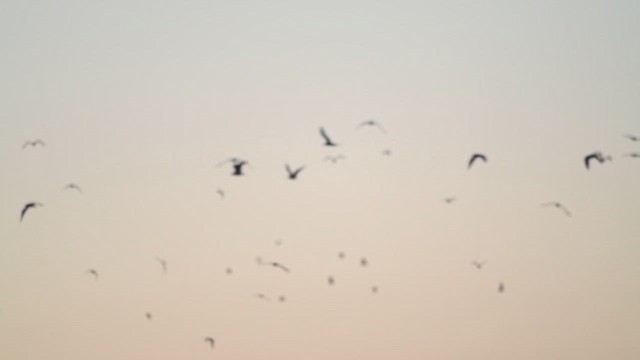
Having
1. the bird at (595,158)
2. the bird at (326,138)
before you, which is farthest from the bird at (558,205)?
the bird at (326,138)

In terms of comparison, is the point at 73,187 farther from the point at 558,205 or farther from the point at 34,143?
the point at 558,205

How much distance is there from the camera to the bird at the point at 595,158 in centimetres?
156

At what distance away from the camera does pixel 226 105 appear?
62.3 inches

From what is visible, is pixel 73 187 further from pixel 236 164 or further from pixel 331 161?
pixel 331 161

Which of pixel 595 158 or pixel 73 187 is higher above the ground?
pixel 595 158

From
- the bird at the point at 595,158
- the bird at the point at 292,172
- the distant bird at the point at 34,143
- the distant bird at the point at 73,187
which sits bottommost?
the distant bird at the point at 73,187

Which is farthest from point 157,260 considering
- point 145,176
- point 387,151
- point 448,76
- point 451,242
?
point 448,76

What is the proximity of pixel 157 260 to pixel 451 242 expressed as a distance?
803 mm

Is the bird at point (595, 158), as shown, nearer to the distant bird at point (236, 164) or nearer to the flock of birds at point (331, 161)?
the flock of birds at point (331, 161)

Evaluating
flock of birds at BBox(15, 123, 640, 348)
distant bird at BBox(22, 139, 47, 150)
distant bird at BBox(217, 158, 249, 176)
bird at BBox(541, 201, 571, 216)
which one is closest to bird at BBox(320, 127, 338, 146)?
flock of birds at BBox(15, 123, 640, 348)

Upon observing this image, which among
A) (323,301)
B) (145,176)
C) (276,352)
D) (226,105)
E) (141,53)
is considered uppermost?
(141,53)

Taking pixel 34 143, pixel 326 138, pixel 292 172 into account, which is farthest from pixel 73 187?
pixel 326 138

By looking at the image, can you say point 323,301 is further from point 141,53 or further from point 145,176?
point 141,53

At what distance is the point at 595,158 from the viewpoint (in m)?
1.57
